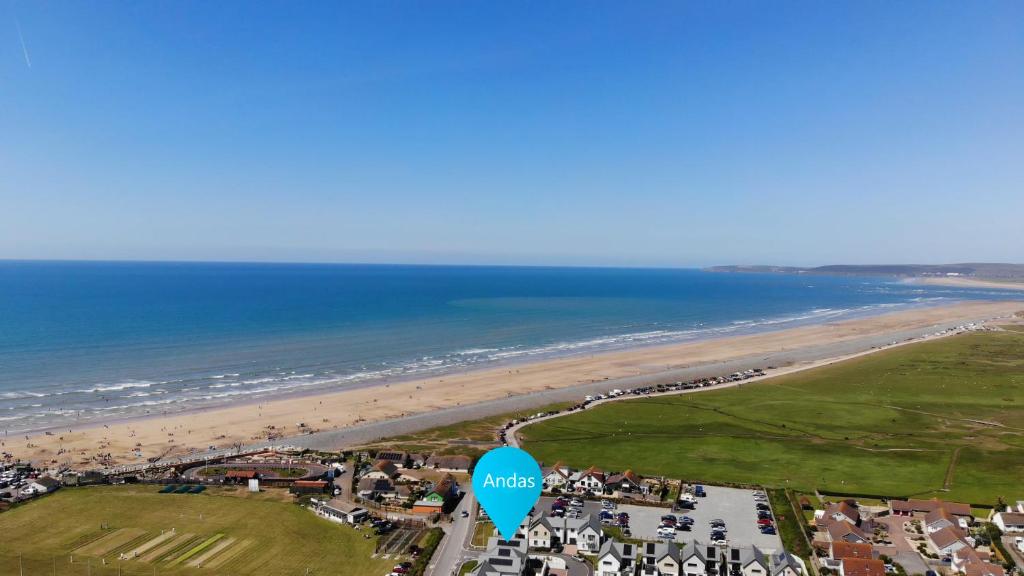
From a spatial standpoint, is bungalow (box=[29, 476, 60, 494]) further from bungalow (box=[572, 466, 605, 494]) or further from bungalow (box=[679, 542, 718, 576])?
bungalow (box=[679, 542, 718, 576])

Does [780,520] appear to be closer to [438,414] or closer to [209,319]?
[438,414]

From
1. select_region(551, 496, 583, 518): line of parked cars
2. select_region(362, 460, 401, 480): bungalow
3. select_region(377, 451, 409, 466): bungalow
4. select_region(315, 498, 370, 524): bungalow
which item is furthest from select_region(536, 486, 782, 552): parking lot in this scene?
select_region(377, 451, 409, 466): bungalow

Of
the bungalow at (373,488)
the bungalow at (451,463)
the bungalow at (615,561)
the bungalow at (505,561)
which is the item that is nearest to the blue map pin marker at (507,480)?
the bungalow at (505,561)

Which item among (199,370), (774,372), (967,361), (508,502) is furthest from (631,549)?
(967,361)

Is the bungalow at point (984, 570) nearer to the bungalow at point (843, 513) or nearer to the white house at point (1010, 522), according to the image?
the white house at point (1010, 522)

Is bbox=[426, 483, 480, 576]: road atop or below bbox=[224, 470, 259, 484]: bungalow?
below

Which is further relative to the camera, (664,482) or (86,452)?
(86,452)
